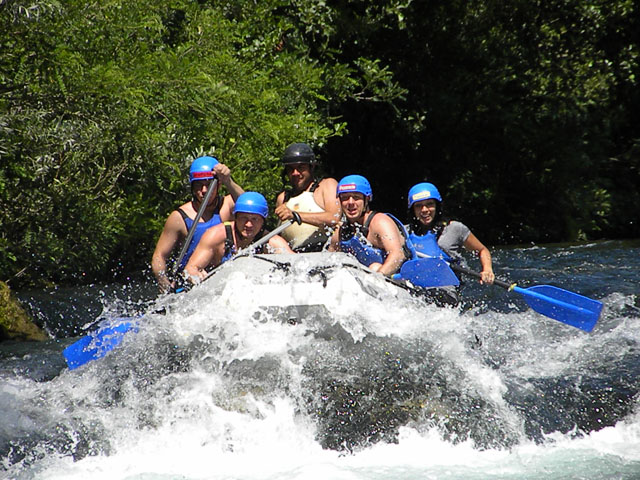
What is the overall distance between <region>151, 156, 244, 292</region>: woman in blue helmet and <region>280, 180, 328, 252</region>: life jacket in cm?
47

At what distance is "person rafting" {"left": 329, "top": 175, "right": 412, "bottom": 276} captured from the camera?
6355mm

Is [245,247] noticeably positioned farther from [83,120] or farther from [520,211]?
[520,211]

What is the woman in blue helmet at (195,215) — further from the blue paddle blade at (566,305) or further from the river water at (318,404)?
the blue paddle blade at (566,305)

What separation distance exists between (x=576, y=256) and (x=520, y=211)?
193 inches

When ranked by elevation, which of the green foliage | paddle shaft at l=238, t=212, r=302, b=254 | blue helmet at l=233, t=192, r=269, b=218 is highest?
the green foliage

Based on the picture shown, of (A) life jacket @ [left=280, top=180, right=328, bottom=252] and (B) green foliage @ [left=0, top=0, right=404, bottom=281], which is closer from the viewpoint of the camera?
(A) life jacket @ [left=280, top=180, right=328, bottom=252]

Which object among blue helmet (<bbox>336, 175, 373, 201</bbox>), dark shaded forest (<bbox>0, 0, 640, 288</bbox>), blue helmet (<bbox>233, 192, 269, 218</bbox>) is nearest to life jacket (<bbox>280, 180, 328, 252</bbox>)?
blue helmet (<bbox>336, 175, 373, 201</bbox>)

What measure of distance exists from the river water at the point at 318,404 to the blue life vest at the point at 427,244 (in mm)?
767

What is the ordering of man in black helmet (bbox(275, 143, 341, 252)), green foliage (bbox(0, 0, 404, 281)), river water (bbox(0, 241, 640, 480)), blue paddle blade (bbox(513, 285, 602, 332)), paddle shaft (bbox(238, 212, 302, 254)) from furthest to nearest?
1. green foliage (bbox(0, 0, 404, 281))
2. man in black helmet (bbox(275, 143, 341, 252))
3. blue paddle blade (bbox(513, 285, 602, 332))
4. paddle shaft (bbox(238, 212, 302, 254))
5. river water (bbox(0, 241, 640, 480))

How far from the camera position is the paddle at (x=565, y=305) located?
6574 mm

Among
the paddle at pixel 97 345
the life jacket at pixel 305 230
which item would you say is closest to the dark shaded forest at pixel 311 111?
the life jacket at pixel 305 230

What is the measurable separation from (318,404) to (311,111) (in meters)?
8.73

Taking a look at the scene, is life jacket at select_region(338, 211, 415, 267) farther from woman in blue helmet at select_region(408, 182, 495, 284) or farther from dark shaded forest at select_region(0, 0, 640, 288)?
dark shaded forest at select_region(0, 0, 640, 288)

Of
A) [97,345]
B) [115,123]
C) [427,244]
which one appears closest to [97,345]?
[97,345]
